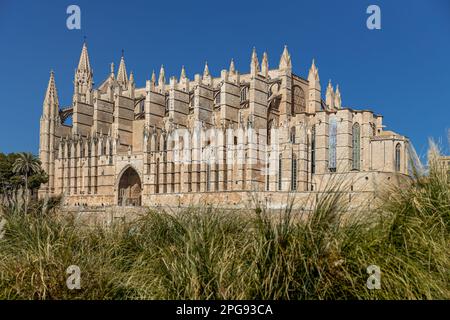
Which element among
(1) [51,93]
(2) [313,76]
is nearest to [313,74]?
(2) [313,76]

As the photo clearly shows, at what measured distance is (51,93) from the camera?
5234 cm

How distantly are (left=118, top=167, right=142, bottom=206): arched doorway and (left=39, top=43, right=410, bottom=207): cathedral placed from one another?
0.11m

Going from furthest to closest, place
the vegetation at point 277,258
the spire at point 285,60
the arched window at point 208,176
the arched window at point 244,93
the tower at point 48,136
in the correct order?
the tower at point 48,136
the arched window at point 244,93
the spire at point 285,60
the arched window at point 208,176
the vegetation at point 277,258

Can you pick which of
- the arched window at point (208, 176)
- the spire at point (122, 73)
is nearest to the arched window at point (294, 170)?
the arched window at point (208, 176)

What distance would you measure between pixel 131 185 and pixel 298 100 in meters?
16.3

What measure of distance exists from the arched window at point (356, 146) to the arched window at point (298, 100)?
292 inches

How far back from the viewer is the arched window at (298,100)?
44.0 meters

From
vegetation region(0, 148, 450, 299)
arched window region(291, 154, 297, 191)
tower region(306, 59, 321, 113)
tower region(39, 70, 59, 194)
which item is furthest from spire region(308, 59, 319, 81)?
vegetation region(0, 148, 450, 299)

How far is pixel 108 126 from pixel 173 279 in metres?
45.0

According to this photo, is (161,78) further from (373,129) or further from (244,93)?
(373,129)

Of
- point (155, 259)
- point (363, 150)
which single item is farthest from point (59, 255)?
point (363, 150)

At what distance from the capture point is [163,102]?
151ft

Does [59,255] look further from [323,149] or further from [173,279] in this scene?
[323,149]

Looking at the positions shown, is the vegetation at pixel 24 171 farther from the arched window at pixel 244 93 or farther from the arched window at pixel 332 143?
the arched window at pixel 332 143
